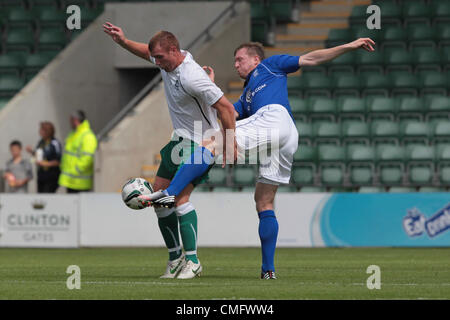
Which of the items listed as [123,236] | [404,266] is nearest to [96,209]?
[123,236]

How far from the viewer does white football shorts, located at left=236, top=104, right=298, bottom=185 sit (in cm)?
804

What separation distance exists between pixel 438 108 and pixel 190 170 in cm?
1037

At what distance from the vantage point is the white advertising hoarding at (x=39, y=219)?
48.7 feet

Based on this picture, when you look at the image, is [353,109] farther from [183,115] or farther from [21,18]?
[183,115]

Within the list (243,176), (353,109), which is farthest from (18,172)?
(353,109)

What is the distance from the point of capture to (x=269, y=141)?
809 cm

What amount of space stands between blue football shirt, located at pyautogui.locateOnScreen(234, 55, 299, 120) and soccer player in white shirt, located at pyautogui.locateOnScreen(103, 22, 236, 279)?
1.21 feet

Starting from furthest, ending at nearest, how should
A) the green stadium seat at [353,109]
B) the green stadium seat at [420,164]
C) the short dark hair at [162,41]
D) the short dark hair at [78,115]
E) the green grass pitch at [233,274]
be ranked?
the green stadium seat at [353,109] < the green stadium seat at [420,164] < the short dark hair at [78,115] < the short dark hair at [162,41] < the green grass pitch at [233,274]

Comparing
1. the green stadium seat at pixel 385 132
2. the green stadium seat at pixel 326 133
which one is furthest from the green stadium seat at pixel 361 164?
the green stadium seat at pixel 326 133

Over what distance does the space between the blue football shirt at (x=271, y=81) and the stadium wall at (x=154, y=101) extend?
8.49 m

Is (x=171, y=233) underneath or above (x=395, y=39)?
underneath

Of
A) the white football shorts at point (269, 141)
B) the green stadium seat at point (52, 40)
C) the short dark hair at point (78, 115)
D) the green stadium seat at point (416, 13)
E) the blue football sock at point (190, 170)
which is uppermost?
the green stadium seat at point (416, 13)

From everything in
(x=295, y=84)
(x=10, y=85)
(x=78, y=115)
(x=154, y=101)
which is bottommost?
(x=78, y=115)

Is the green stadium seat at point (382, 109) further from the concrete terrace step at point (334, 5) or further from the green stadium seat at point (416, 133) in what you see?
the concrete terrace step at point (334, 5)
